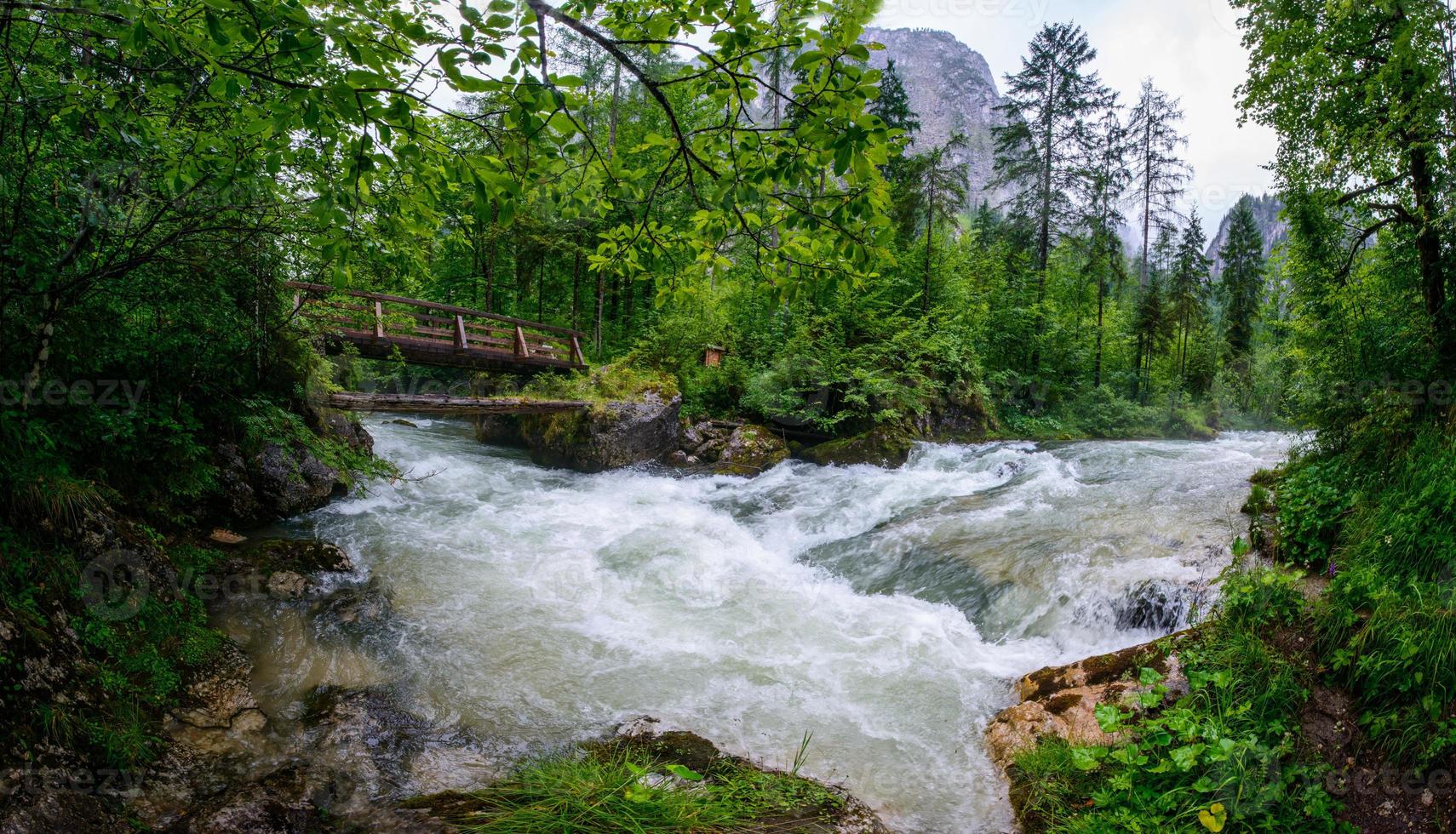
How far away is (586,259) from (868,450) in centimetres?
896

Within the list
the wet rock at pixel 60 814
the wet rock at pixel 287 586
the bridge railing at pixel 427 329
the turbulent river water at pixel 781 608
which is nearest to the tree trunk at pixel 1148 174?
the turbulent river water at pixel 781 608

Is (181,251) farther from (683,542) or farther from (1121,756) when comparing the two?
(1121,756)

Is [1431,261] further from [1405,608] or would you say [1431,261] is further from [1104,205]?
[1104,205]

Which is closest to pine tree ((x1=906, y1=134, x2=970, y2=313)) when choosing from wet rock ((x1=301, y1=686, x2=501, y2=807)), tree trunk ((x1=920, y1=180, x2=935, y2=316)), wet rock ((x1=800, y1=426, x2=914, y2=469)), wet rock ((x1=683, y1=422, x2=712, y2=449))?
tree trunk ((x1=920, y1=180, x2=935, y2=316))

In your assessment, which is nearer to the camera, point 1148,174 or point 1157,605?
point 1157,605

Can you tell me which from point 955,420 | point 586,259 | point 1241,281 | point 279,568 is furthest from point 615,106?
point 1241,281

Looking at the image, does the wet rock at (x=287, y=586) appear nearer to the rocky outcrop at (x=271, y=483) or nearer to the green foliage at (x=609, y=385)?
the rocky outcrop at (x=271, y=483)

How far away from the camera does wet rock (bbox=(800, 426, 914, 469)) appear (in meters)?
13.2

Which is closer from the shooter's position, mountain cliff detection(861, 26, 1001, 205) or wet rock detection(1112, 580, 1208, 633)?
wet rock detection(1112, 580, 1208, 633)

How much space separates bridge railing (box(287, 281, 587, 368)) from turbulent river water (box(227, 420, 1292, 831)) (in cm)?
284

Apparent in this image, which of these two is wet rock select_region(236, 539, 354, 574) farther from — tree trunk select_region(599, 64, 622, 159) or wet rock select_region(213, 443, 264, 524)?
tree trunk select_region(599, 64, 622, 159)

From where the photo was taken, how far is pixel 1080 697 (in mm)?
4191

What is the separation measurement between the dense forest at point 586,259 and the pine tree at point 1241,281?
99.8 feet

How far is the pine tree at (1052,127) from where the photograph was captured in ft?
71.4
